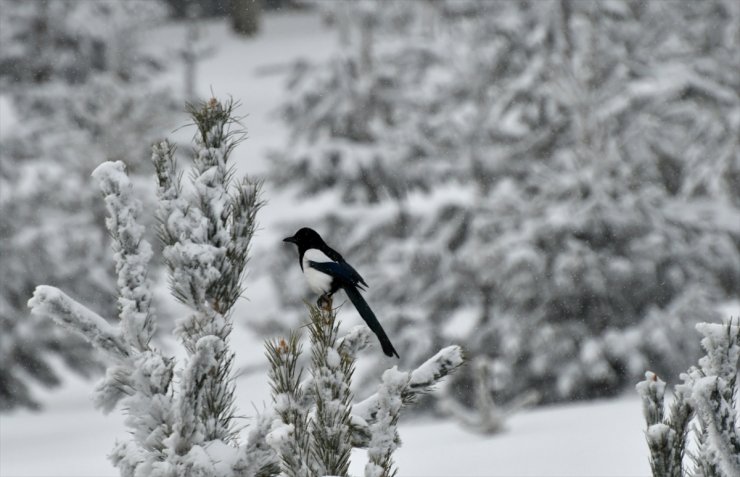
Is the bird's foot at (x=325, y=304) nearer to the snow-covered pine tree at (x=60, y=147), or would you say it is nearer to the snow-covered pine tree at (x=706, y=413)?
the snow-covered pine tree at (x=706, y=413)

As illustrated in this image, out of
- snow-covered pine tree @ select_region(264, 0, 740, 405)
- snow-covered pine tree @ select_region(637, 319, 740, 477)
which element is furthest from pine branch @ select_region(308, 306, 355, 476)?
snow-covered pine tree @ select_region(264, 0, 740, 405)

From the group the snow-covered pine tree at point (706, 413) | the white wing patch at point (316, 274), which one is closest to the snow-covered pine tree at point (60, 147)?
the white wing patch at point (316, 274)

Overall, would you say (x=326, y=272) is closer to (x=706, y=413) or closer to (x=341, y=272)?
(x=341, y=272)

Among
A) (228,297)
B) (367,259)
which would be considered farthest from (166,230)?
(367,259)

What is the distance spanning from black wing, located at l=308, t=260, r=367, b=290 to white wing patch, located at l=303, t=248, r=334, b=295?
2 centimetres

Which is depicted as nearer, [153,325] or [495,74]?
[153,325]

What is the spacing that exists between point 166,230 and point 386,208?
11.3 m

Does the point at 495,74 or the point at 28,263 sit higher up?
the point at 495,74

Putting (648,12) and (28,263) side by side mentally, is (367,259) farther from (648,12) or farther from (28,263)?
(648,12)

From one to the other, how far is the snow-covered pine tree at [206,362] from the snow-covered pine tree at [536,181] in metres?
8.85

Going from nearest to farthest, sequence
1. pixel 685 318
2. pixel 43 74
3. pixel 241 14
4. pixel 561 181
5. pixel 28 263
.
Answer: pixel 685 318, pixel 561 181, pixel 28 263, pixel 43 74, pixel 241 14

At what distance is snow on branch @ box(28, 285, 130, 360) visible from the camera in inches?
78.2

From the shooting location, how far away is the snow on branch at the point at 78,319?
1.99 meters

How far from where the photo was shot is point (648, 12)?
16.7 meters
